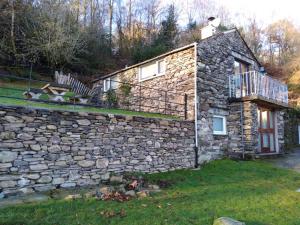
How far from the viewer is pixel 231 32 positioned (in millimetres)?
13656

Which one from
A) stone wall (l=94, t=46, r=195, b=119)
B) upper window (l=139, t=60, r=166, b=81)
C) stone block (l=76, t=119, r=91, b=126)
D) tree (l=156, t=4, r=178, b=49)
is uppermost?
tree (l=156, t=4, r=178, b=49)

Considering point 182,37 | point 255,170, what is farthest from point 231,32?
point 182,37

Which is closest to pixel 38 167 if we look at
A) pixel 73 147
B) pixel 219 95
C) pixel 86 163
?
pixel 73 147

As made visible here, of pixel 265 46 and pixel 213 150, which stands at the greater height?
pixel 265 46

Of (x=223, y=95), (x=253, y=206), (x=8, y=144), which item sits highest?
(x=223, y=95)

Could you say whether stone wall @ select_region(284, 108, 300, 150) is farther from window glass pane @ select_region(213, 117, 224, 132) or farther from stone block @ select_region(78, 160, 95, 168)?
stone block @ select_region(78, 160, 95, 168)

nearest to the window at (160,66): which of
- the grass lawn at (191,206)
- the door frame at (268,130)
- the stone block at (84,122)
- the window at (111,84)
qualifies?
the window at (111,84)

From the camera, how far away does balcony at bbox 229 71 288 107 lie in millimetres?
12352

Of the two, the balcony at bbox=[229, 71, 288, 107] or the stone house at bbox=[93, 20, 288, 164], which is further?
the balcony at bbox=[229, 71, 288, 107]

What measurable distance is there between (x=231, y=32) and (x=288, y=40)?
22.5 metres

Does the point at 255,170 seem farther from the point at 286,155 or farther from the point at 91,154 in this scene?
the point at 91,154

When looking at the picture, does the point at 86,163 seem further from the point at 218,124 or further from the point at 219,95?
the point at 219,95

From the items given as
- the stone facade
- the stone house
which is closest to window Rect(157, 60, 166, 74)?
the stone house

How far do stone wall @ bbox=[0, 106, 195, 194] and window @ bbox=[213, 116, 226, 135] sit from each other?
3188mm
